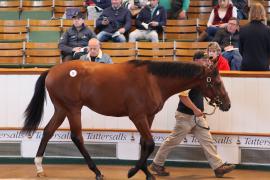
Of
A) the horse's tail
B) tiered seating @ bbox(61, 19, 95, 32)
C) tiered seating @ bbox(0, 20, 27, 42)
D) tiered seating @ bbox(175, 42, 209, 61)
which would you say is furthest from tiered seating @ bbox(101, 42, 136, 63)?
the horse's tail

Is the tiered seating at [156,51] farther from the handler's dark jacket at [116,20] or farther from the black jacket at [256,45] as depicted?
the black jacket at [256,45]

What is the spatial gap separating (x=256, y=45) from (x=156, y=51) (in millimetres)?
3273

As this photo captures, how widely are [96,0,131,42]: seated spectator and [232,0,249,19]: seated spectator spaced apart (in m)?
2.32

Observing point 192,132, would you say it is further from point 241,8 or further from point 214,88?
point 241,8

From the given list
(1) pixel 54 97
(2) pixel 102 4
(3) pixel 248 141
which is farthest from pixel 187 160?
(2) pixel 102 4

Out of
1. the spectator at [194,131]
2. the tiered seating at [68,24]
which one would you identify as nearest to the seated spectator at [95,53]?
the spectator at [194,131]

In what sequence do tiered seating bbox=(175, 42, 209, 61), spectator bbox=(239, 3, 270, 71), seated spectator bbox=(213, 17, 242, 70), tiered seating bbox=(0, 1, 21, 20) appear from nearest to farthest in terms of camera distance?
spectator bbox=(239, 3, 270, 71)
seated spectator bbox=(213, 17, 242, 70)
tiered seating bbox=(175, 42, 209, 61)
tiered seating bbox=(0, 1, 21, 20)

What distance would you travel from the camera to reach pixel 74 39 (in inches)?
472

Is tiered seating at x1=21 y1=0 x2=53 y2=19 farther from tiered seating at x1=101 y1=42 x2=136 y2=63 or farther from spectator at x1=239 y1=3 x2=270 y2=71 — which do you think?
spectator at x1=239 y1=3 x2=270 y2=71

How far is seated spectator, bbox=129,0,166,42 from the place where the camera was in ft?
42.4

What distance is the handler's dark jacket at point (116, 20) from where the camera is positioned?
12977 mm

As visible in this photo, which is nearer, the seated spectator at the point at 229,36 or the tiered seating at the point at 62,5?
the seated spectator at the point at 229,36

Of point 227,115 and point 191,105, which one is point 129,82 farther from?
point 227,115

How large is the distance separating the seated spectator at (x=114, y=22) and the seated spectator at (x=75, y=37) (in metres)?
0.90
